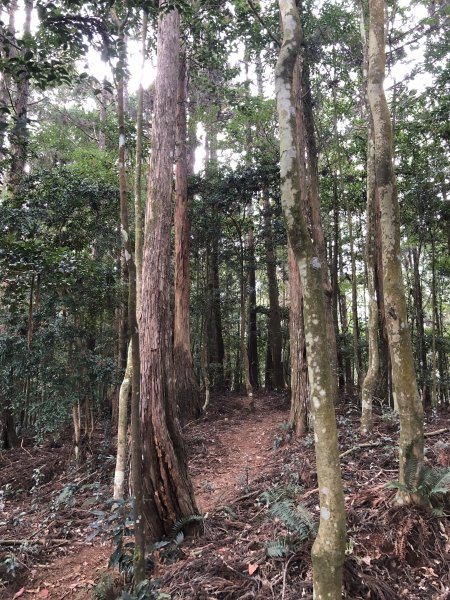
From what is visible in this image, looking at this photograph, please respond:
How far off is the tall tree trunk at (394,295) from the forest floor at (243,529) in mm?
488

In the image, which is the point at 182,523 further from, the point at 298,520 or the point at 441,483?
the point at 441,483

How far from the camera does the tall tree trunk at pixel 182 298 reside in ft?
35.4

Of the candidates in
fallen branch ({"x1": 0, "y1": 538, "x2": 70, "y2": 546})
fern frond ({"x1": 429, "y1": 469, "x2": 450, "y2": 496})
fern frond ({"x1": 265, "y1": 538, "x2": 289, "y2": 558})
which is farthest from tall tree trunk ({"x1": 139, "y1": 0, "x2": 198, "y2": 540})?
fern frond ({"x1": 429, "y1": 469, "x2": 450, "y2": 496})

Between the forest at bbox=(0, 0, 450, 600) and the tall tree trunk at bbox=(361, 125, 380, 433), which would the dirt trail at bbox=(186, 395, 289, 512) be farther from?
the tall tree trunk at bbox=(361, 125, 380, 433)

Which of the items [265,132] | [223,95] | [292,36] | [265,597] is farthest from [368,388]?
[265,132]

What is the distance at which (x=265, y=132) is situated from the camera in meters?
12.6

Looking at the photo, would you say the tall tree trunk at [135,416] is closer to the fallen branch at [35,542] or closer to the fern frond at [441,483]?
the fallen branch at [35,542]

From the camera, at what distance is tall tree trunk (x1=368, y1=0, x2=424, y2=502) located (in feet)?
11.7

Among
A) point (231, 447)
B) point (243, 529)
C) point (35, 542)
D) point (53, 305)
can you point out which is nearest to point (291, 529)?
point (243, 529)

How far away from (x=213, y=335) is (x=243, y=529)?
11770 millimetres

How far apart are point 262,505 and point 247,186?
984 cm

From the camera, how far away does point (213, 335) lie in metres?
16.0

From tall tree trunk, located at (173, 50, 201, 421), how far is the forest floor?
7.13 ft

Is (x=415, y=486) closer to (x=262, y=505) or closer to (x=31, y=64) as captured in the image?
(x=262, y=505)
